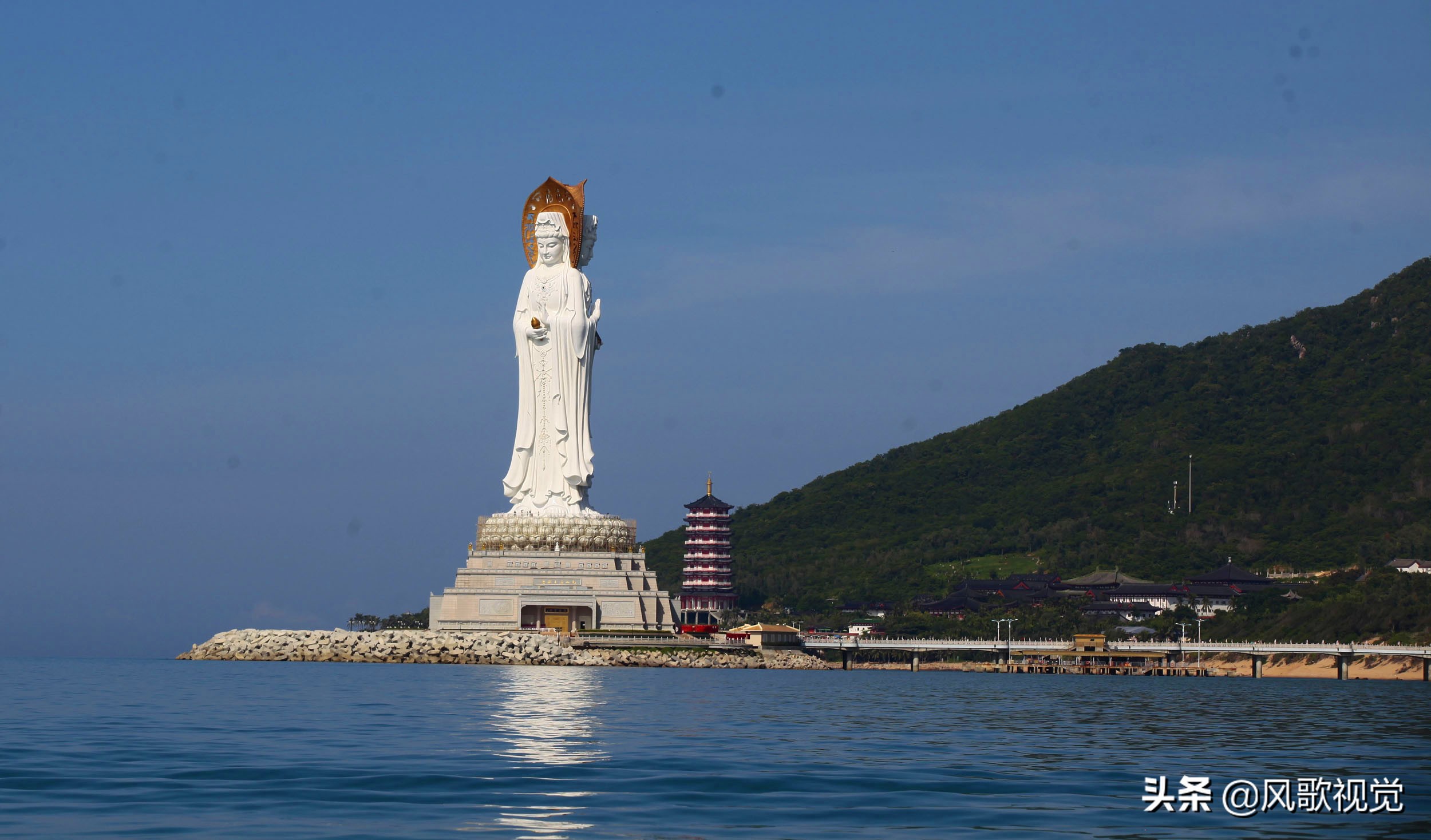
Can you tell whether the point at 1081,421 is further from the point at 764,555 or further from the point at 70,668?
the point at 70,668

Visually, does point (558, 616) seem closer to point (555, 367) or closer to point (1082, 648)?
point (555, 367)

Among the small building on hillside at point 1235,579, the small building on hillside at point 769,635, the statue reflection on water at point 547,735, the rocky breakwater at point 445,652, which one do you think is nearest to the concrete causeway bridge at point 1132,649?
the small building on hillside at point 769,635

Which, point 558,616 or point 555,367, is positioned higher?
point 555,367

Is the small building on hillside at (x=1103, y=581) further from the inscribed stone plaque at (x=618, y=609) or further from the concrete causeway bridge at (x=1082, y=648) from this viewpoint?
the inscribed stone plaque at (x=618, y=609)

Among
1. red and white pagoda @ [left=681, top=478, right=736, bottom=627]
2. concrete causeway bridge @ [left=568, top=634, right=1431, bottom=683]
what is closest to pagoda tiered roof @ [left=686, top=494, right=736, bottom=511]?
red and white pagoda @ [left=681, top=478, right=736, bottom=627]

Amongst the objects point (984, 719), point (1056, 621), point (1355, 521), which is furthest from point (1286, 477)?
point (984, 719)

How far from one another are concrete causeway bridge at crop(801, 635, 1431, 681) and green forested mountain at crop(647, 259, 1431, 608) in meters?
29.3

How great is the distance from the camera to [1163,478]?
125 meters

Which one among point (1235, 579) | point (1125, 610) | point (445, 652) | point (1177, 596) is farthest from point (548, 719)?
point (1235, 579)

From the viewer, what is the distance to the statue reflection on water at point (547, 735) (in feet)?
55.5

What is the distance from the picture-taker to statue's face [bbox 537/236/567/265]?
2904 inches

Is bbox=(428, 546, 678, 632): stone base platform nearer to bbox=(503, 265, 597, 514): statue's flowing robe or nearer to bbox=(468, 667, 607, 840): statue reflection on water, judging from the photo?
bbox=(503, 265, 597, 514): statue's flowing robe

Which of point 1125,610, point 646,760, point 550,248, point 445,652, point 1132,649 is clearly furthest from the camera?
point 1125,610

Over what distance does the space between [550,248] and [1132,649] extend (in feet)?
106
